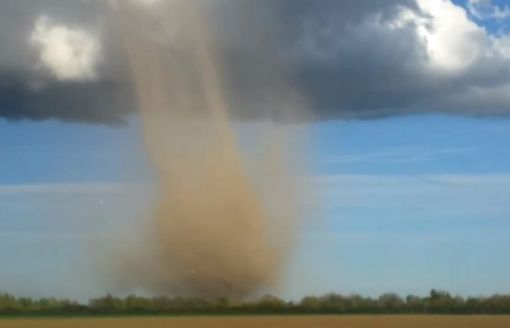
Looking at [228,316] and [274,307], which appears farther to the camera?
[274,307]

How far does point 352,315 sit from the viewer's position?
334ft

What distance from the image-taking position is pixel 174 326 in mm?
78562

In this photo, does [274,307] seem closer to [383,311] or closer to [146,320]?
[383,311]

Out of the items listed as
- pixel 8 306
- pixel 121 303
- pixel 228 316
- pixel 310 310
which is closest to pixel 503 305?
pixel 310 310

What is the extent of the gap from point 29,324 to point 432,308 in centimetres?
4276

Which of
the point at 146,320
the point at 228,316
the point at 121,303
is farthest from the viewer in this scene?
the point at 121,303

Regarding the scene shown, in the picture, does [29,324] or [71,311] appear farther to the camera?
[71,311]

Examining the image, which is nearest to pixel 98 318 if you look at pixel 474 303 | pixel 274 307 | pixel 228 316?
pixel 228 316

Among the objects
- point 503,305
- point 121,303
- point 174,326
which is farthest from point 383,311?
point 174,326

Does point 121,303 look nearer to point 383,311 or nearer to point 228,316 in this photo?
point 228,316

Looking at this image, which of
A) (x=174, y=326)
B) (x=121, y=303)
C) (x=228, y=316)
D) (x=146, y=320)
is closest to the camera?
(x=174, y=326)

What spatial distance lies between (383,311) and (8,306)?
1427 inches

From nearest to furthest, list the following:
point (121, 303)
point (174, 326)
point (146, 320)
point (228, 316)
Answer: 1. point (174, 326)
2. point (146, 320)
3. point (228, 316)
4. point (121, 303)

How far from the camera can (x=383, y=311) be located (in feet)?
352
